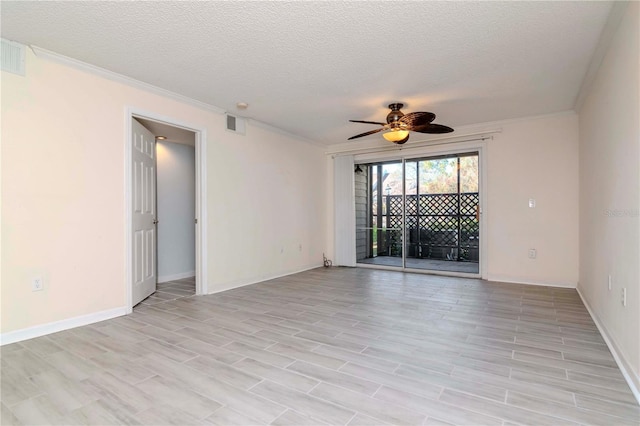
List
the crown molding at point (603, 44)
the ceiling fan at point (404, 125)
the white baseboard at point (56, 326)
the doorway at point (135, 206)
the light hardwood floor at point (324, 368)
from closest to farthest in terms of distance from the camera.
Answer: the light hardwood floor at point (324, 368) < the crown molding at point (603, 44) < the white baseboard at point (56, 326) < the doorway at point (135, 206) < the ceiling fan at point (404, 125)

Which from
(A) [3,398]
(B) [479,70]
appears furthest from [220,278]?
(B) [479,70]

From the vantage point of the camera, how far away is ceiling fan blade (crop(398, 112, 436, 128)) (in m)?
3.47

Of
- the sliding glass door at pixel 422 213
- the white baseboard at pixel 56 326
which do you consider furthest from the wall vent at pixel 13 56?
the sliding glass door at pixel 422 213

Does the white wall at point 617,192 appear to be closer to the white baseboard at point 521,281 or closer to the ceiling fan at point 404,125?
the white baseboard at point 521,281

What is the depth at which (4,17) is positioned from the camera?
221 centimetres

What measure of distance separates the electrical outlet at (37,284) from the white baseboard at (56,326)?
0.30 meters

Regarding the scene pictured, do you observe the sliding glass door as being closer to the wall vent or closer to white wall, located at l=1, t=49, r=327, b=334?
white wall, located at l=1, t=49, r=327, b=334

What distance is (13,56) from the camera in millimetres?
2521

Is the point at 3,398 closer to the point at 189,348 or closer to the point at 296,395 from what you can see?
the point at 189,348

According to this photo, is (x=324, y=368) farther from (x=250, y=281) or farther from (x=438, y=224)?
(x=438, y=224)

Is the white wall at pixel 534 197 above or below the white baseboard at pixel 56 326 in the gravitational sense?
above

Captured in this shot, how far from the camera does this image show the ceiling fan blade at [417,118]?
11.4 feet

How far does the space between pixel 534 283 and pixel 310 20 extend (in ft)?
14.8

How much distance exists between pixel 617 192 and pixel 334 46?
2337 mm
